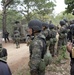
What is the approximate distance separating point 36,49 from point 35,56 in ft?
0.41

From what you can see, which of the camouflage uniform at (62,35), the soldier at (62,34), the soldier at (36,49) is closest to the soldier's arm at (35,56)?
→ the soldier at (36,49)

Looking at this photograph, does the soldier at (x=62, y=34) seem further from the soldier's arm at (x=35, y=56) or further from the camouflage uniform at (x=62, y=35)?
the soldier's arm at (x=35, y=56)

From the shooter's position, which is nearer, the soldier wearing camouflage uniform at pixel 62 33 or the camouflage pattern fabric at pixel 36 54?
the camouflage pattern fabric at pixel 36 54

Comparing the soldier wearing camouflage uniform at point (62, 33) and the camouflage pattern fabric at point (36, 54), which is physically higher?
the camouflage pattern fabric at point (36, 54)

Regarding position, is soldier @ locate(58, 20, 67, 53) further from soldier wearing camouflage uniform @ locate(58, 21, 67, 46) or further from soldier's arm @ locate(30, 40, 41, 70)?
soldier's arm @ locate(30, 40, 41, 70)

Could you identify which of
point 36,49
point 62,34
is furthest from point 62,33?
point 36,49

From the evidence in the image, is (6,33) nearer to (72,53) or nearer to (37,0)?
(37,0)

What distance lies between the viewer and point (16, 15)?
27.4 meters

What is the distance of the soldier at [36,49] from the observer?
173 inches

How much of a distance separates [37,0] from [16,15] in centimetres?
350

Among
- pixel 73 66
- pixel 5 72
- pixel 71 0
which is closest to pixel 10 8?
pixel 71 0

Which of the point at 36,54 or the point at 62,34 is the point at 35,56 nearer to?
the point at 36,54

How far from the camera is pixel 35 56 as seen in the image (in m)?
4.39

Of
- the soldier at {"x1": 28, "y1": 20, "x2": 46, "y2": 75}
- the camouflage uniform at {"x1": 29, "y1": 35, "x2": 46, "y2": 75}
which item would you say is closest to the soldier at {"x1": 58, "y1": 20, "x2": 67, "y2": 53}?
the soldier at {"x1": 28, "y1": 20, "x2": 46, "y2": 75}
